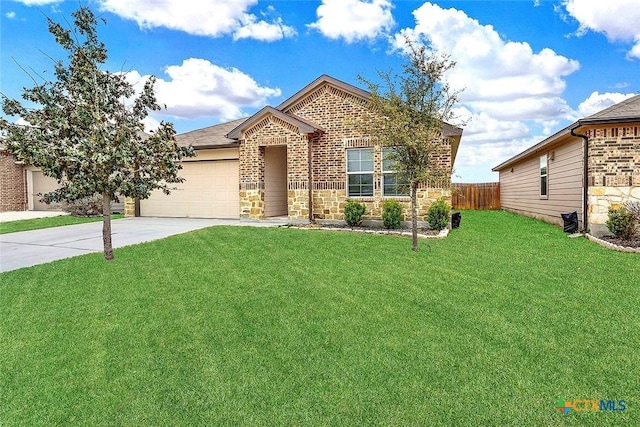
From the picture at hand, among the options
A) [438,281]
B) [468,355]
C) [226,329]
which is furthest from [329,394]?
[438,281]

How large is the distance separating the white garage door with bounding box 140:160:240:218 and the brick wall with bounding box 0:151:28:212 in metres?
10.2

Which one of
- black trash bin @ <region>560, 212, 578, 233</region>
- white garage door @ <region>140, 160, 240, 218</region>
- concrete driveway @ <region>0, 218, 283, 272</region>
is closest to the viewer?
concrete driveway @ <region>0, 218, 283, 272</region>

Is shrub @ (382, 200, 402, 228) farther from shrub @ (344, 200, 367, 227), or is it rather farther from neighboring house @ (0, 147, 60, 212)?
neighboring house @ (0, 147, 60, 212)

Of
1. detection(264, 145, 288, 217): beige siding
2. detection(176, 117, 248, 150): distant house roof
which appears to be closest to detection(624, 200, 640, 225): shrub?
detection(264, 145, 288, 217): beige siding

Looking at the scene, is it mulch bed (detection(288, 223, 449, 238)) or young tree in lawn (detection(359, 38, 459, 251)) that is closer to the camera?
young tree in lawn (detection(359, 38, 459, 251))

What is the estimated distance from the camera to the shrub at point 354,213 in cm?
1260

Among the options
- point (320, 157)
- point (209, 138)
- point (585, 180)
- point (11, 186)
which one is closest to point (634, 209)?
point (585, 180)

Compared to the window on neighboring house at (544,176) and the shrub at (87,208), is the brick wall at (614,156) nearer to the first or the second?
the window on neighboring house at (544,176)

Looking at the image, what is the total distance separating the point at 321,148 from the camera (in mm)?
13406

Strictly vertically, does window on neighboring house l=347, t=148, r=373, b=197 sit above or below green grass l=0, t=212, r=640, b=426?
above

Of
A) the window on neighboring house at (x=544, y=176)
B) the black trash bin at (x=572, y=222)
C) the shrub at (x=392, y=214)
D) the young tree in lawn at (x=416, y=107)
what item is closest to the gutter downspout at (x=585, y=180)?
the black trash bin at (x=572, y=222)

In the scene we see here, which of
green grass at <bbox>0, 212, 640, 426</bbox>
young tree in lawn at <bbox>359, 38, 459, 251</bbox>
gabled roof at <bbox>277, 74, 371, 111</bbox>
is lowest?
green grass at <bbox>0, 212, 640, 426</bbox>

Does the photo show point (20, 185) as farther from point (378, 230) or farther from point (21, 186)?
point (378, 230)

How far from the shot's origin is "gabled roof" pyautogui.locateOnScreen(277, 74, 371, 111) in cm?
1287
